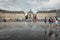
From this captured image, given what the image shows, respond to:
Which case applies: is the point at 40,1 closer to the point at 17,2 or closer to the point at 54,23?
the point at 17,2

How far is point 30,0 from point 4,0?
183 cm

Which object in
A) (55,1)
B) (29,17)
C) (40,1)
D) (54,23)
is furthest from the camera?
(29,17)

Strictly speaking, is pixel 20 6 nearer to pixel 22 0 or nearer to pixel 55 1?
pixel 22 0

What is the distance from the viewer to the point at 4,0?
33.2ft

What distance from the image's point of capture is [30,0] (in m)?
10.3

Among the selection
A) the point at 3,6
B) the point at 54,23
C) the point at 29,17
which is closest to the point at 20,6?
the point at 3,6

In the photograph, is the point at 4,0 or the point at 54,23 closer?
the point at 54,23

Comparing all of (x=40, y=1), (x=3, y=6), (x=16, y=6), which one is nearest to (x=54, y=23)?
(x=40, y=1)

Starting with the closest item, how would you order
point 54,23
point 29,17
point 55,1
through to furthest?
point 54,23 < point 55,1 < point 29,17

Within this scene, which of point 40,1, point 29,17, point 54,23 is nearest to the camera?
point 54,23

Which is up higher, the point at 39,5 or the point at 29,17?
the point at 39,5

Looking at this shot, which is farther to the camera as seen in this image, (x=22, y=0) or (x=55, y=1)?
(x=22, y=0)

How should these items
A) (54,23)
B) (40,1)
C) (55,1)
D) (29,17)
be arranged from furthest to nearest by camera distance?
(29,17) < (40,1) < (55,1) < (54,23)

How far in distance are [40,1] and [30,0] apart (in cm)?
73
